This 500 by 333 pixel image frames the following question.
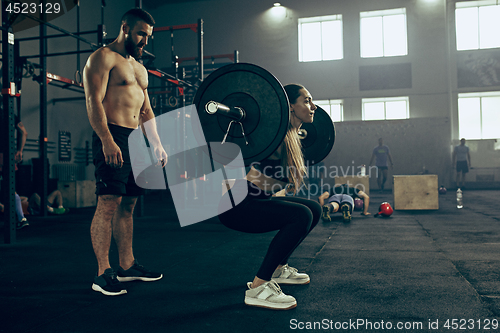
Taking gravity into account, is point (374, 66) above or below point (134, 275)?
above

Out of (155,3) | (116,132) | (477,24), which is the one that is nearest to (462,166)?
(477,24)

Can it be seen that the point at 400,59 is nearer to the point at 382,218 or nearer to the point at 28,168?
the point at 382,218

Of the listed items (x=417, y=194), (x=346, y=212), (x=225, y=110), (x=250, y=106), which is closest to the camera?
(x=225, y=110)

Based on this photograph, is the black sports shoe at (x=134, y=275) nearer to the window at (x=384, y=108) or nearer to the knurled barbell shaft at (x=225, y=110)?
the knurled barbell shaft at (x=225, y=110)

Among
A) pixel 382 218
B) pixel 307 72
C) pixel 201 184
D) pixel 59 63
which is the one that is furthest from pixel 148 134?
pixel 307 72

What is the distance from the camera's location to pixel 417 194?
18.0ft

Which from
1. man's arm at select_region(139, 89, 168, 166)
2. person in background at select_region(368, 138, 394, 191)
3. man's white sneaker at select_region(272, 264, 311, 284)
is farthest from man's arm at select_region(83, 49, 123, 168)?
person in background at select_region(368, 138, 394, 191)

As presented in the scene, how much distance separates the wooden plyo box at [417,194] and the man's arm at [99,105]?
464 cm

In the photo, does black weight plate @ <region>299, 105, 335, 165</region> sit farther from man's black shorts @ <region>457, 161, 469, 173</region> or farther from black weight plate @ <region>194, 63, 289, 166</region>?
man's black shorts @ <region>457, 161, 469, 173</region>

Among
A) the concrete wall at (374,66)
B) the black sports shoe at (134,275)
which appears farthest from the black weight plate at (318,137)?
the concrete wall at (374,66)

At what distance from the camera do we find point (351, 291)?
72.2 inches

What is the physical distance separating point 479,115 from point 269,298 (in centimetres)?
1130

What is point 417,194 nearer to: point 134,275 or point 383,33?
point 134,275

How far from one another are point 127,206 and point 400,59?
423 inches
